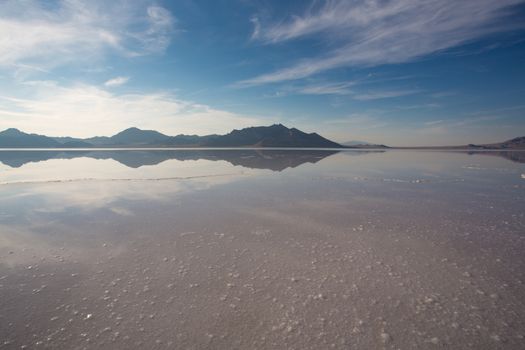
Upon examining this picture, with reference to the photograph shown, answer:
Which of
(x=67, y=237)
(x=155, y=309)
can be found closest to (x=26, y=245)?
(x=67, y=237)

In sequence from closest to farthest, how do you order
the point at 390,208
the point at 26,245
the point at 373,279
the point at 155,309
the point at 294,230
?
1. the point at 155,309
2. the point at 373,279
3. the point at 26,245
4. the point at 294,230
5. the point at 390,208

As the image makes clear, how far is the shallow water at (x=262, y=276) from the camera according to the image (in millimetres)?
4922

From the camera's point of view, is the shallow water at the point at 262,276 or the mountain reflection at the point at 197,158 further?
the mountain reflection at the point at 197,158

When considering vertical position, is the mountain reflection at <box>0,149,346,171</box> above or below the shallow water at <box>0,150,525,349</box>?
above

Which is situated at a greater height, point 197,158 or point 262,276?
point 197,158

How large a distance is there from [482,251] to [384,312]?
5131 millimetres

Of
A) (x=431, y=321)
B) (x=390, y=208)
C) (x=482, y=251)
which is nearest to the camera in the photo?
(x=431, y=321)

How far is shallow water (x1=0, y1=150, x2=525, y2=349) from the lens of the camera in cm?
492

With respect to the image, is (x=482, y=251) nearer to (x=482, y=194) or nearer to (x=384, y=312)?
(x=384, y=312)

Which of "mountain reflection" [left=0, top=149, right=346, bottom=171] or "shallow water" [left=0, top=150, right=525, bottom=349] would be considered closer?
"shallow water" [left=0, top=150, right=525, bottom=349]

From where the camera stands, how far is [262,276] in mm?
6902

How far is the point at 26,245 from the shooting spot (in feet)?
29.0

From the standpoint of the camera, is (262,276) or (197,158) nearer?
(262,276)

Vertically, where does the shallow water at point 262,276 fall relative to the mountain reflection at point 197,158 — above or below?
below
